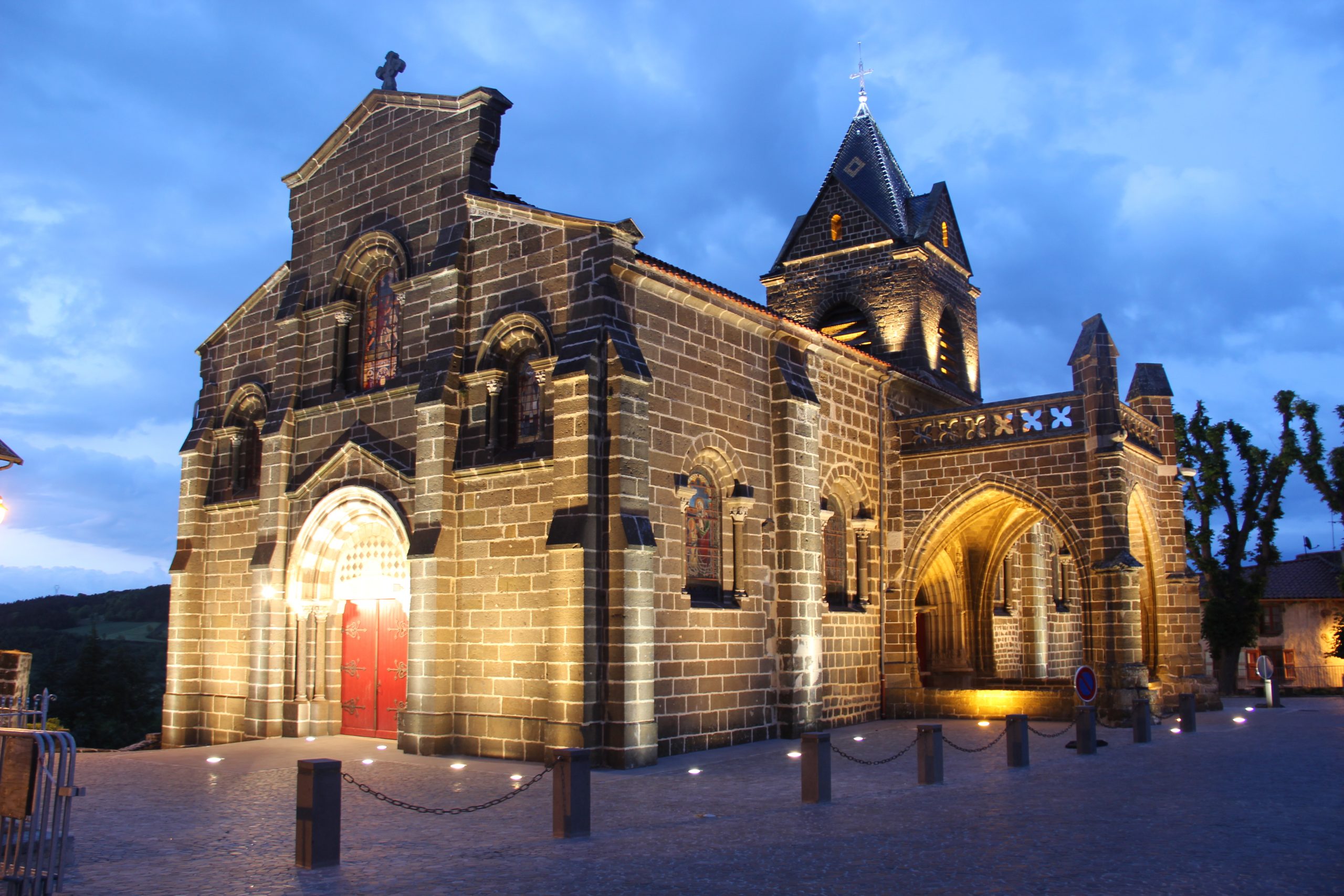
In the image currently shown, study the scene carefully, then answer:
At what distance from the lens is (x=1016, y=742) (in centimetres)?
1282

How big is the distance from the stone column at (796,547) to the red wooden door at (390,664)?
19.8 ft

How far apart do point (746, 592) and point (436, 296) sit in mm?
6533

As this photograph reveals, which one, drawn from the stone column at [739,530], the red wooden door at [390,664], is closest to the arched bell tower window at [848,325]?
the stone column at [739,530]

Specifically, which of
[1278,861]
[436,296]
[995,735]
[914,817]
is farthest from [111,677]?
[1278,861]

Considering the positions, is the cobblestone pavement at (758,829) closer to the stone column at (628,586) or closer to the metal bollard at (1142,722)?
the stone column at (628,586)

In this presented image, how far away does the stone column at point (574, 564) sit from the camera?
42.5 feet

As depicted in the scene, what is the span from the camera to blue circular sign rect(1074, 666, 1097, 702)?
14.0 metres

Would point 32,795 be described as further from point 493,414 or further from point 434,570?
point 493,414

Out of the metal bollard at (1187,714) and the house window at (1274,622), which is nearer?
the metal bollard at (1187,714)

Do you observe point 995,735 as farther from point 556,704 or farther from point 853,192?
point 853,192

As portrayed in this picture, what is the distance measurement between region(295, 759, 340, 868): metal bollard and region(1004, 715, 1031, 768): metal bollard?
27.3 ft

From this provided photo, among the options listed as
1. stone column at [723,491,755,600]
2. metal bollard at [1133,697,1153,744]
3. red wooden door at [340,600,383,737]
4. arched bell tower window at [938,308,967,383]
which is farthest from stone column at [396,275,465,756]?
arched bell tower window at [938,308,967,383]

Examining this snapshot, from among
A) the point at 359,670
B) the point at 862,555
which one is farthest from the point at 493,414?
the point at 862,555

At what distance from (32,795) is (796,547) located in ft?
38.4
